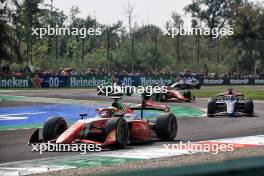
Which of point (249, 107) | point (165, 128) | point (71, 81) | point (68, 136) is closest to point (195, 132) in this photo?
point (165, 128)

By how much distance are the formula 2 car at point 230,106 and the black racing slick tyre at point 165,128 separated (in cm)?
739

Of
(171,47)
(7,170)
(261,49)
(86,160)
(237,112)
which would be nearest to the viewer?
(7,170)

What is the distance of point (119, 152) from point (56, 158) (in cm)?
131

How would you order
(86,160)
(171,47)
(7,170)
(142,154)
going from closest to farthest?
(7,170) < (86,160) < (142,154) < (171,47)

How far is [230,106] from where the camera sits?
20.1m

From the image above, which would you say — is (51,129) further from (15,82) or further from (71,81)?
(71,81)

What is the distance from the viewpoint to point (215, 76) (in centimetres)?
5334

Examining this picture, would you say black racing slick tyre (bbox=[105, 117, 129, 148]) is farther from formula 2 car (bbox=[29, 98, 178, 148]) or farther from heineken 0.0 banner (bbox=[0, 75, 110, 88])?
heineken 0.0 banner (bbox=[0, 75, 110, 88])

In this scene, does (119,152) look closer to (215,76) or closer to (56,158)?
(56,158)

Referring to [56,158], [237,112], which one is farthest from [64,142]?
[237,112]

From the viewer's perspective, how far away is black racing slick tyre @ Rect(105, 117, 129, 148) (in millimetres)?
11117

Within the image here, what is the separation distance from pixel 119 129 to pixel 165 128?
1791 mm

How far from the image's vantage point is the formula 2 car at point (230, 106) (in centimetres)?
2014

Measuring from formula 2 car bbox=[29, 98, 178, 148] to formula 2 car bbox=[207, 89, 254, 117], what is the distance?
806 centimetres
